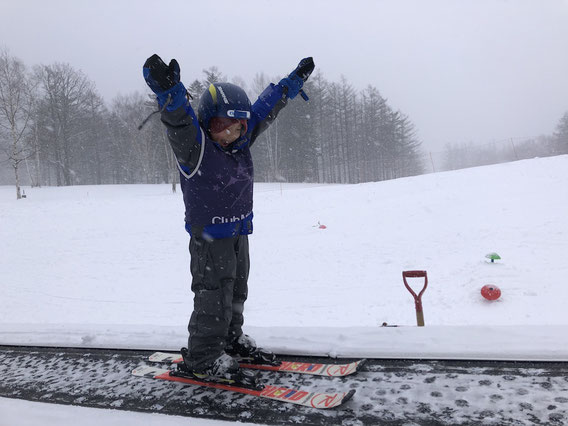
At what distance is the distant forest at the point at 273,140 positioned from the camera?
37.2m

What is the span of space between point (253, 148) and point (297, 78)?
40.8m

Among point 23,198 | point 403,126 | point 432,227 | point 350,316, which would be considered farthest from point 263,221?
point 403,126

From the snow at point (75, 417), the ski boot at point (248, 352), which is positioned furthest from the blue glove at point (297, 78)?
the snow at point (75, 417)

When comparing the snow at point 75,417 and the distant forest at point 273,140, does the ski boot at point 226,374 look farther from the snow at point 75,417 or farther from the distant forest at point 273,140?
the distant forest at point 273,140

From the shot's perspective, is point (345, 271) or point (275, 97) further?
point (345, 271)

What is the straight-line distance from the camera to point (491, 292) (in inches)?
291

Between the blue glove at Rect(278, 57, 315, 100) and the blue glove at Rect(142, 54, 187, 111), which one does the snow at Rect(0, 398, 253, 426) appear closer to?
the blue glove at Rect(142, 54, 187, 111)

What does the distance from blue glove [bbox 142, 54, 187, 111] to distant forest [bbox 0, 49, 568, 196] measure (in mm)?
30262

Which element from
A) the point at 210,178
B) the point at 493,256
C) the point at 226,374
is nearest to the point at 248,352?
the point at 226,374

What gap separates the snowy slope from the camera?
2836mm

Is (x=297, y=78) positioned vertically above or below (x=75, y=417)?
above

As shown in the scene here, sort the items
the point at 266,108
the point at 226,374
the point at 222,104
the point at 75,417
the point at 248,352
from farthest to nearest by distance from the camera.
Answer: the point at 266,108 → the point at 248,352 → the point at 222,104 → the point at 226,374 → the point at 75,417

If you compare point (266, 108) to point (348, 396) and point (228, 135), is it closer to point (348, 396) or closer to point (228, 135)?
point (228, 135)

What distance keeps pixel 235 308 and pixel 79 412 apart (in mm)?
1071
